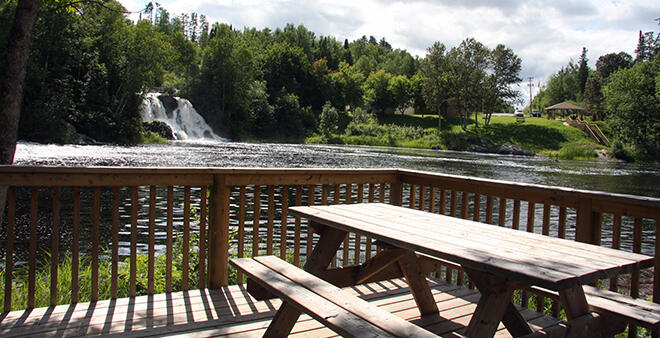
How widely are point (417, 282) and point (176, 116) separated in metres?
43.1

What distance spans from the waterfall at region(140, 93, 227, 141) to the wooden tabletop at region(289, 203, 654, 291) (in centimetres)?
3922

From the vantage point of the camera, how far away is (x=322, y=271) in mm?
2904

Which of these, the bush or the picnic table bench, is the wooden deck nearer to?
the picnic table bench

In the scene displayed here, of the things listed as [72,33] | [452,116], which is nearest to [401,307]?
[72,33]

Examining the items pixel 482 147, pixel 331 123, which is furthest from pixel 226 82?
pixel 482 147

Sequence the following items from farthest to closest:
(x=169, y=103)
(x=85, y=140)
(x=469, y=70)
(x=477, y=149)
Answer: (x=469, y=70) < (x=477, y=149) < (x=169, y=103) < (x=85, y=140)

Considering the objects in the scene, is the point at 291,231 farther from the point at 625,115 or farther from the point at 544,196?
the point at 625,115

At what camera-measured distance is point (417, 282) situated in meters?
3.08

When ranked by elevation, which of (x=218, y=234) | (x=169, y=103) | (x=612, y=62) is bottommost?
(x=218, y=234)

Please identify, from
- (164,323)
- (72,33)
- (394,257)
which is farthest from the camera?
(72,33)

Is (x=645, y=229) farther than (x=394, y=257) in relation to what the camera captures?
Yes

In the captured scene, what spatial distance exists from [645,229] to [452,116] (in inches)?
2450

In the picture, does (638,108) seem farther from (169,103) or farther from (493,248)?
(493,248)

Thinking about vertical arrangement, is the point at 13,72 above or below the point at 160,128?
above
